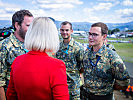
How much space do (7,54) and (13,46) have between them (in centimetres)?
17

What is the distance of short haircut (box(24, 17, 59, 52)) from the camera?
1093 millimetres

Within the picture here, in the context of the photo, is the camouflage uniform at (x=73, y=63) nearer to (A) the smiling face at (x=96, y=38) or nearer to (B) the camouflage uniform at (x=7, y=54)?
(A) the smiling face at (x=96, y=38)

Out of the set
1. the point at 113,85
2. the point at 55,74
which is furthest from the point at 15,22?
the point at 113,85

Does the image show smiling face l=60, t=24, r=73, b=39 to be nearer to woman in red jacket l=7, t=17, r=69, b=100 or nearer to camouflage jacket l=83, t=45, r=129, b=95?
camouflage jacket l=83, t=45, r=129, b=95

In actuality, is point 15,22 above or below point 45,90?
above

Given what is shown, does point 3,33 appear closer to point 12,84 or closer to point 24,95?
point 12,84

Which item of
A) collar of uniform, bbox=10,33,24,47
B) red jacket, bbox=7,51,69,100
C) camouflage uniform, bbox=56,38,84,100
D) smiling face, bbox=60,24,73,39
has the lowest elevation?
camouflage uniform, bbox=56,38,84,100

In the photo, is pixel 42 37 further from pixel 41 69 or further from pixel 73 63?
pixel 73 63

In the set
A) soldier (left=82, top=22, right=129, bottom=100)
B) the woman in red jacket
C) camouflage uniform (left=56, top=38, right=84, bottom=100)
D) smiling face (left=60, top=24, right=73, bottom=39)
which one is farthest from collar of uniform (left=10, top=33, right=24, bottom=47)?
smiling face (left=60, top=24, right=73, bottom=39)

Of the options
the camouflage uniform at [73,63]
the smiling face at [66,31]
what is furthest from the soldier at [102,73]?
the smiling face at [66,31]

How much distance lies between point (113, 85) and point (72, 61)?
4.35 feet

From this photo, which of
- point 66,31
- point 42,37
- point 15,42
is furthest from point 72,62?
point 42,37

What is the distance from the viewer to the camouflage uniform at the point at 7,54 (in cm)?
185

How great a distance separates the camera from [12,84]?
4.16ft
